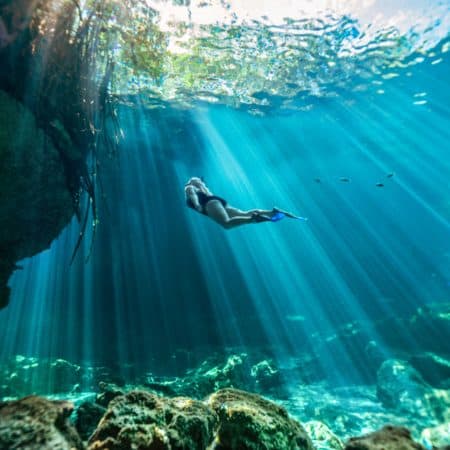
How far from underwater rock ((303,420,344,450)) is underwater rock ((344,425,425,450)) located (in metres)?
2.80

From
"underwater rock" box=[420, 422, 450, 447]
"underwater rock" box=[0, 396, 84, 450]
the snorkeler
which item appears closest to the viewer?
"underwater rock" box=[0, 396, 84, 450]

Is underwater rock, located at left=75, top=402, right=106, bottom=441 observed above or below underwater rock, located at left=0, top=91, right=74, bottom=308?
below

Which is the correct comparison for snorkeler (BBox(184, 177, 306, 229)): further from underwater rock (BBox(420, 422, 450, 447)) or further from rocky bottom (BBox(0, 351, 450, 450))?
underwater rock (BBox(420, 422, 450, 447))

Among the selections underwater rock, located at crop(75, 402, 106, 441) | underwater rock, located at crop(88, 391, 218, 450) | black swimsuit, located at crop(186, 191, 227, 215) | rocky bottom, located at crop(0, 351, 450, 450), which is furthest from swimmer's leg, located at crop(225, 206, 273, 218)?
underwater rock, located at crop(75, 402, 106, 441)

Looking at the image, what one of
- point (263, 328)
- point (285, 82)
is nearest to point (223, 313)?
point (263, 328)

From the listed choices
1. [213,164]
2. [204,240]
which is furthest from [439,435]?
[213,164]

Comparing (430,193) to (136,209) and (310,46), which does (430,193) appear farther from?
(136,209)

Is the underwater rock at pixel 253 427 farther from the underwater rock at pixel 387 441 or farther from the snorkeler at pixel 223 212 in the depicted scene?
the snorkeler at pixel 223 212

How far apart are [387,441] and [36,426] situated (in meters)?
3.10

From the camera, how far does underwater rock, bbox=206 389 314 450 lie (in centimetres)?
268

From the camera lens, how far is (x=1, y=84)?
546 centimetres

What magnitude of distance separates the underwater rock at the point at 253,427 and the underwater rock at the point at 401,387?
35.0ft

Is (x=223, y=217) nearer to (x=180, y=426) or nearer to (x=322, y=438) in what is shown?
(x=180, y=426)

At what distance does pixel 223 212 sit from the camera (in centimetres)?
567
